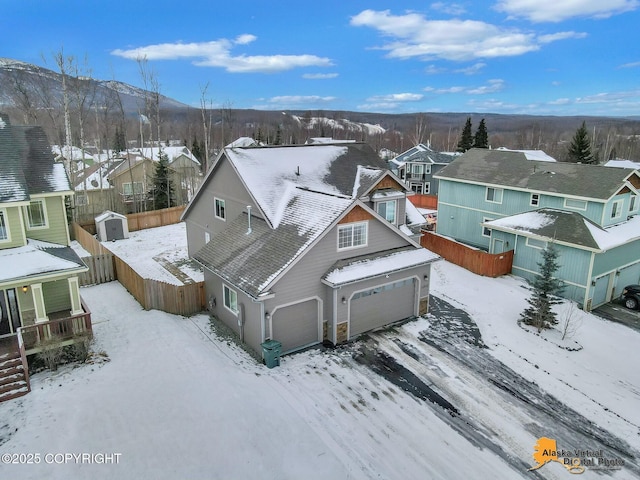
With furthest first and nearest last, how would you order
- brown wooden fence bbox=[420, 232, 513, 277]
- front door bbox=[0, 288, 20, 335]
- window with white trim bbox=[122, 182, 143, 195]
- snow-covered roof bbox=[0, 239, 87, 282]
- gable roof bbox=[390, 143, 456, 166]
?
gable roof bbox=[390, 143, 456, 166], window with white trim bbox=[122, 182, 143, 195], brown wooden fence bbox=[420, 232, 513, 277], front door bbox=[0, 288, 20, 335], snow-covered roof bbox=[0, 239, 87, 282]

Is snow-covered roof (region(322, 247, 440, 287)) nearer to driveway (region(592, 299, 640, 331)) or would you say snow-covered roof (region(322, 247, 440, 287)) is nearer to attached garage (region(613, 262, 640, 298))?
driveway (region(592, 299, 640, 331))

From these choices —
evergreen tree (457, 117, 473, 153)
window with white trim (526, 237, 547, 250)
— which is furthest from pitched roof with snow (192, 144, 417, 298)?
evergreen tree (457, 117, 473, 153)

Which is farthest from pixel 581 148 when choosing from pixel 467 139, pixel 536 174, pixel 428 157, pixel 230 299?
pixel 230 299

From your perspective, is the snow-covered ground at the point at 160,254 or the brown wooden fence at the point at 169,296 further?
the snow-covered ground at the point at 160,254

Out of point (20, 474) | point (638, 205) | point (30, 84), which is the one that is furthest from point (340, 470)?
point (30, 84)

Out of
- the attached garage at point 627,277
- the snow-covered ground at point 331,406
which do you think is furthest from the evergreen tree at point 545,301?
the attached garage at point 627,277

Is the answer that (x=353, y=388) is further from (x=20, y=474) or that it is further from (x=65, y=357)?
(x=65, y=357)

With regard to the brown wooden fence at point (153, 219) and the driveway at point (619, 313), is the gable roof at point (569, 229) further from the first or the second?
the brown wooden fence at point (153, 219)
